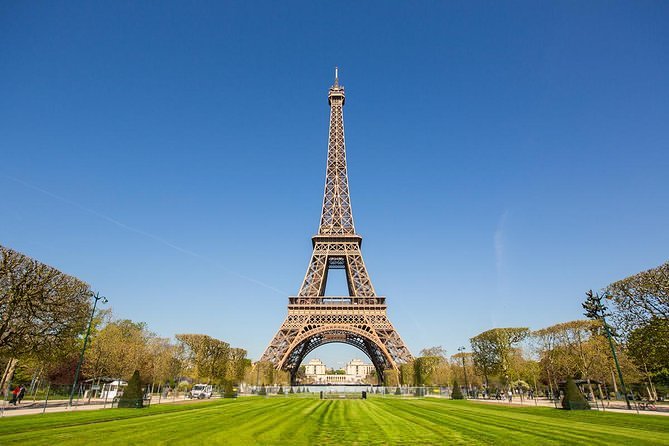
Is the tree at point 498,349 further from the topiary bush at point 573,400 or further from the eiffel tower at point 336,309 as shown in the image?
the topiary bush at point 573,400

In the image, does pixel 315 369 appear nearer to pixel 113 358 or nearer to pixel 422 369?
pixel 422 369

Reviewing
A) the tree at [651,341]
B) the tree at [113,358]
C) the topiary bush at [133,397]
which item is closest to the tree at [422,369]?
the tree at [651,341]

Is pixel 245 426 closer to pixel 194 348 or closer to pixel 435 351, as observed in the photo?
pixel 194 348

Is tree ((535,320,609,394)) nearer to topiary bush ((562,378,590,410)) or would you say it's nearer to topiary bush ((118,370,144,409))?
topiary bush ((562,378,590,410))

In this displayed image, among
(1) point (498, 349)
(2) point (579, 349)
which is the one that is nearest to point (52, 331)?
(1) point (498, 349)

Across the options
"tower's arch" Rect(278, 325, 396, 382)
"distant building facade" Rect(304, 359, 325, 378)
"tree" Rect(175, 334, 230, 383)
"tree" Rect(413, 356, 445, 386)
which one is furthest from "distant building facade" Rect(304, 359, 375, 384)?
"tree" Rect(175, 334, 230, 383)
